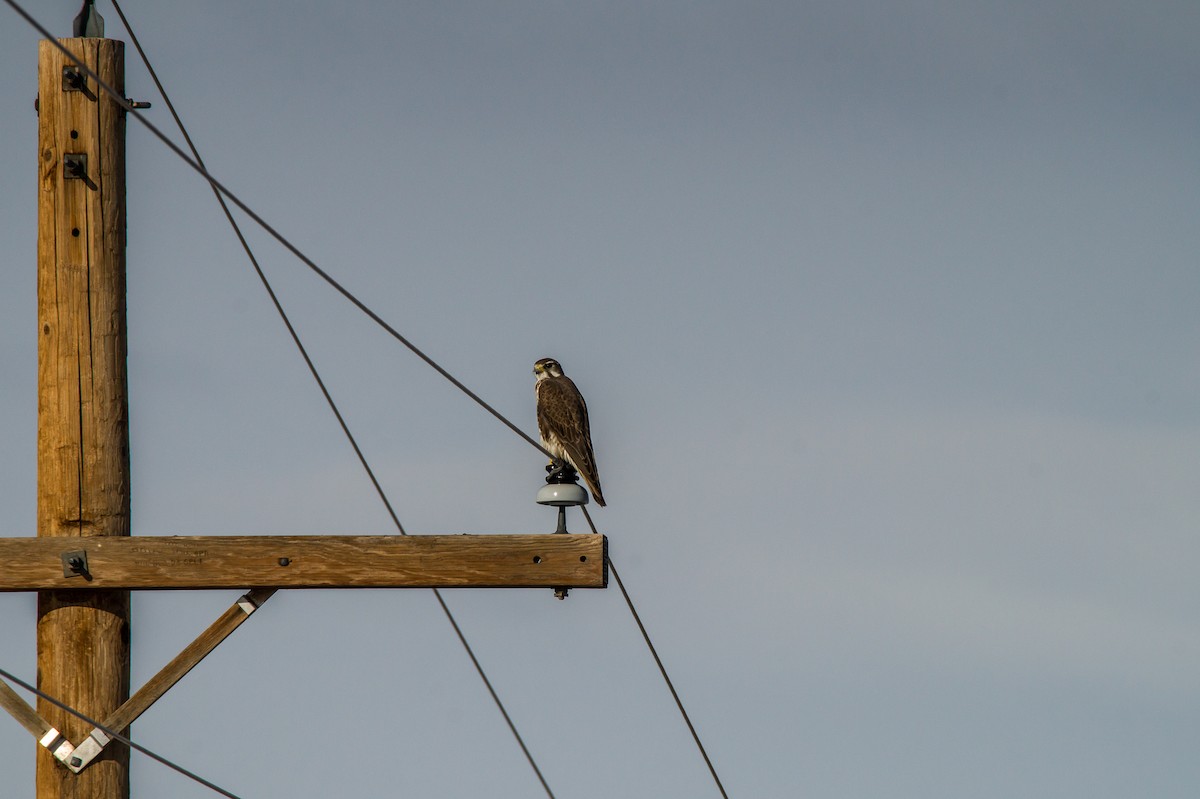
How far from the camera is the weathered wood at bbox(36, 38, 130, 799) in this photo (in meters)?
6.90

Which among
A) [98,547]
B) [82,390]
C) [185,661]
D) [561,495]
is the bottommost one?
[185,661]

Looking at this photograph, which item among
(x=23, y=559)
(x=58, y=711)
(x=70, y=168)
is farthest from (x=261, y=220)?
(x=58, y=711)

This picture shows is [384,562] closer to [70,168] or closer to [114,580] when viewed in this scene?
[114,580]

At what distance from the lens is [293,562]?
6.96m

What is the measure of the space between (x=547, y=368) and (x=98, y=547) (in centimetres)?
695

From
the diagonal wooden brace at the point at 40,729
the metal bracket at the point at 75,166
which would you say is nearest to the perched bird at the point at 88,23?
the metal bracket at the point at 75,166

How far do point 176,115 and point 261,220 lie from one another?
126 cm

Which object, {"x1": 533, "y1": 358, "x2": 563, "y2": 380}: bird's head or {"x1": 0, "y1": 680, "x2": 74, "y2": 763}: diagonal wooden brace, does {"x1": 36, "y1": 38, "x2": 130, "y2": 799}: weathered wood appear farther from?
{"x1": 533, "y1": 358, "x2": 563, "y2": 380}: bird's head

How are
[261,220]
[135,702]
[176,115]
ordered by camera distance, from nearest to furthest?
1. [135,702]
2. [261,220]
3. [176,115]

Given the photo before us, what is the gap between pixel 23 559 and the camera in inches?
270

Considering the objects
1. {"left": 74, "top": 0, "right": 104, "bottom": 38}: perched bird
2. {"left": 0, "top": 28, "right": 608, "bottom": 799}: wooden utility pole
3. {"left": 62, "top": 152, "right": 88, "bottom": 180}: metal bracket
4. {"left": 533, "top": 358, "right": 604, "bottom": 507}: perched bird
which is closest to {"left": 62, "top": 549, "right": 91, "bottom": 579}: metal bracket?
{"left": 0, "top": 28, "right": 608, "bottom": 799}: wooden utility pole

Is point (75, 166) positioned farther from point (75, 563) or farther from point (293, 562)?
point (293, 562)

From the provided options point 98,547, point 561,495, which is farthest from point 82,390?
point 561,495

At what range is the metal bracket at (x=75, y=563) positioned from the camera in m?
6.85
